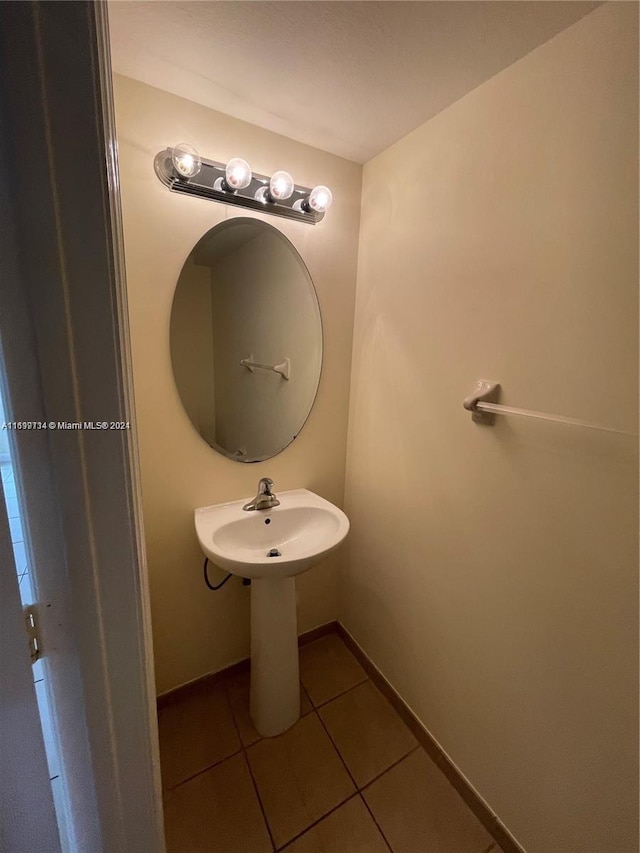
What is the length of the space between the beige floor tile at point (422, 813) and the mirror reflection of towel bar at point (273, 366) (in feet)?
4.94

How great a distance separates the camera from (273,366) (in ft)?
4.51

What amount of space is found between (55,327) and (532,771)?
154 centimetres

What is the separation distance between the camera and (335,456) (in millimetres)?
1595

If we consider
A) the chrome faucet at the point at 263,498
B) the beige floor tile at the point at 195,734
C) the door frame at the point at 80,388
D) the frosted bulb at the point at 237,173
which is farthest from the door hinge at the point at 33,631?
the frosted bulb at the point at 237,173

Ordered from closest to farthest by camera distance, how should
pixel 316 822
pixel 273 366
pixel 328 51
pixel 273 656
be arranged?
pixel 328 51, pixel 316 822, pixel 273 656, pixel 273 366

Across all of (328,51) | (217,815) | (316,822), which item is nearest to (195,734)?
(217,815)

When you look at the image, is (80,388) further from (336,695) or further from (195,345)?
(336,695)

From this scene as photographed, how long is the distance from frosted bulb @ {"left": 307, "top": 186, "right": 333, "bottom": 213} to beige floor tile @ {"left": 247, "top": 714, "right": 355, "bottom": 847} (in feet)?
6.51

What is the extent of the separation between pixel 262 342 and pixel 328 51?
0.82 metres

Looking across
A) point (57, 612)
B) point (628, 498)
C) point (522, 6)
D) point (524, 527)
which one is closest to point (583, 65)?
point (522, 6)

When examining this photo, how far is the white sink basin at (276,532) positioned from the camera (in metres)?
1.07

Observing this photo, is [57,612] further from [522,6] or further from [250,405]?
[522,6]

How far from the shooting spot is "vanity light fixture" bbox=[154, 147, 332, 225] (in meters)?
1.02

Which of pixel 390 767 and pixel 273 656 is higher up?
pixel 273 656
